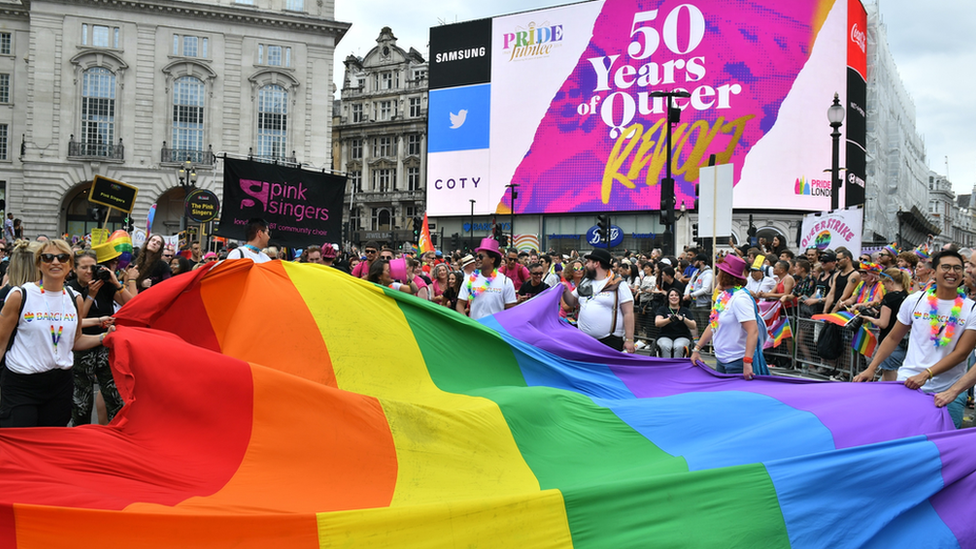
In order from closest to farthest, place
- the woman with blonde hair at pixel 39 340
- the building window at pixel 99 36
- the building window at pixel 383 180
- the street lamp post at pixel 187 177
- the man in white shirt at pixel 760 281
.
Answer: the woman with blonde hair at pixel 39 340, the man in white shirt at pixel 760 281, the street lamp post at pixel 187 177, the building window at pixel 99 36, the building window at pixel 383 180

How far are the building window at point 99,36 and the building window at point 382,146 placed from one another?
3399 cm

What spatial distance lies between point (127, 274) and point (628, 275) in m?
10.4

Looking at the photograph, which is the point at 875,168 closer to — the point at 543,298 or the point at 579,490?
the point at 543,298

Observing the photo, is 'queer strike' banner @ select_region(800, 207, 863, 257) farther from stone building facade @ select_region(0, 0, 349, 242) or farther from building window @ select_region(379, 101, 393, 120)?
building window @ select_region(379, 101, 393, 120)

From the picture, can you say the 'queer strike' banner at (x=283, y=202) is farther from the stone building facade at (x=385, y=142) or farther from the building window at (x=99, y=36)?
the stone building facade at (x=385, y=142)

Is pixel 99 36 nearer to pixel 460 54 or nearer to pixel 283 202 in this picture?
pixel 460 54

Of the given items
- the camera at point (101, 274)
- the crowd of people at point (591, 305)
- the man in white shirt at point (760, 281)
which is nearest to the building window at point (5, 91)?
the crowd of people at point (591, 305)

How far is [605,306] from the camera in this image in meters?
8.47

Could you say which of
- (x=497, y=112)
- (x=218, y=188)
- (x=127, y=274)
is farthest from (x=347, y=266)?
(x=497, y=112)

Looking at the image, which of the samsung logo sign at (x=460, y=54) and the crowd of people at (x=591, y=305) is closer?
the crowd of people at (x=591, y=305)

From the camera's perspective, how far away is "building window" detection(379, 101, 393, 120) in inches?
3088

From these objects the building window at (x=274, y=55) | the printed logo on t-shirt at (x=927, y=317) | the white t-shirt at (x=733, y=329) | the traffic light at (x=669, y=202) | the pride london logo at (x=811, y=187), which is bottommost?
the white t-shirt at (x=733, y=329)

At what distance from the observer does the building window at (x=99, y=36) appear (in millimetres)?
47125

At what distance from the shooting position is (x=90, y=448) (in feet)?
13.1
